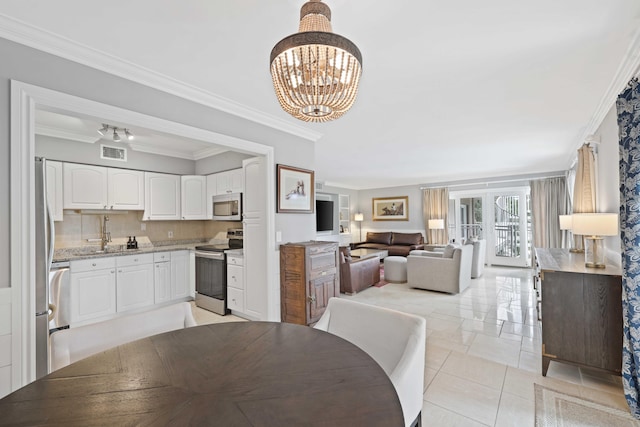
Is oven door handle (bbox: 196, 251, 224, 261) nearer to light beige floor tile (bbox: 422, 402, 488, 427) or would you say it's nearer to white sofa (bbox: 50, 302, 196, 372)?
white sofa (bbox: 50, 302, 196, 372)

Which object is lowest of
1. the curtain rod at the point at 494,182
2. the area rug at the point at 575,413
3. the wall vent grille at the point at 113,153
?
the area rug at the point at 575,413

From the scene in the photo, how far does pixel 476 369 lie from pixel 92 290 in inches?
167

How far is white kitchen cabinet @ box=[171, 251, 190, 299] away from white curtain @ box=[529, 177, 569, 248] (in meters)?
7.42

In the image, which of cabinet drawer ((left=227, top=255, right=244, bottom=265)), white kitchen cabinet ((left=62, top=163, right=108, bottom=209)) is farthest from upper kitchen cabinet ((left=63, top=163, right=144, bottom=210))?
cabinet drawer ((left=227, top=255, right=244, bottom=265))

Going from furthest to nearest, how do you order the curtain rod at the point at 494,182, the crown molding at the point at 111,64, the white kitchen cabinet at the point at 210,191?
1. the curtain rod at the point at 494,182
2. the white kitchen cabinet at the point at 210,191
3. the crown molding at the point at 111,64

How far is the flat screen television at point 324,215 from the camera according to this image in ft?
26.1

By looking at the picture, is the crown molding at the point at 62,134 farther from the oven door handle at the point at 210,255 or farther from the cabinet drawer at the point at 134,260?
the oven door handle at the point at 210,255

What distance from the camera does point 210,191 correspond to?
468 centimetres

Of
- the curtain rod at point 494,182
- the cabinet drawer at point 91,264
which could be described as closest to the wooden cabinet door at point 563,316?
the cabinet drawer at point 91,264

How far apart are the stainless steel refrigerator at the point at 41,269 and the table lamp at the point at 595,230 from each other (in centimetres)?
403

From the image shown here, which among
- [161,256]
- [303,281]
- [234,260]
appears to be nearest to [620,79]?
[303,281]

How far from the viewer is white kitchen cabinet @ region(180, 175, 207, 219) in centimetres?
464

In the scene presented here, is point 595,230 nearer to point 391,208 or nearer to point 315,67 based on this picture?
point 315,67

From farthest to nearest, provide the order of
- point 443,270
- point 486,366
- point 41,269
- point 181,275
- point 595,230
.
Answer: point 443,270, point 181,275, point 486,366, point 595,230, point 41,269
